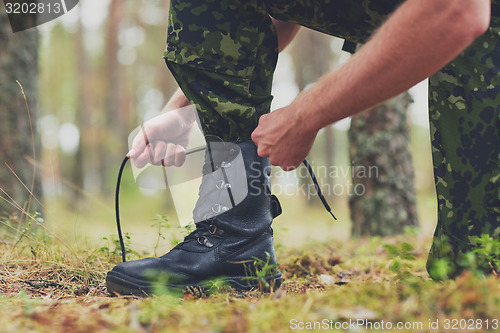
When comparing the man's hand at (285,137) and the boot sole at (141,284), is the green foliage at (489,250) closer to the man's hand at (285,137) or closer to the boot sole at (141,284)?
the man's hand at (285,137)

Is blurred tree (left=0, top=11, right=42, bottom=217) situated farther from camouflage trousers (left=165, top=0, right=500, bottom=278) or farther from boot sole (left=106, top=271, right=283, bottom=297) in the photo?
camouflage trousers (left=165, top=0, right=500, bottom=278)

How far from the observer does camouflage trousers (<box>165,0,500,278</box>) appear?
4.75ft

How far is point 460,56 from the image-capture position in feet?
4.81

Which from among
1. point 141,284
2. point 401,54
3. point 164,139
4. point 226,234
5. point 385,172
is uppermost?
point 401,54

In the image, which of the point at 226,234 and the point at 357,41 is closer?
the point at 226,234

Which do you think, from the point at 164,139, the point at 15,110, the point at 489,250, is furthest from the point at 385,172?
the point at 15,110

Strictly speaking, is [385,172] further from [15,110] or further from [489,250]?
[15,110]

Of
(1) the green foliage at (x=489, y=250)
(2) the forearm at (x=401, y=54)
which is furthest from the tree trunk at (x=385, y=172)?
(2) the forearm at (x=401, y=54)

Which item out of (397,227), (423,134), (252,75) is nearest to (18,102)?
(252,75)

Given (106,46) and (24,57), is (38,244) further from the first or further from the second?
(106,46)

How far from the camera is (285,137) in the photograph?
1368 millimetres

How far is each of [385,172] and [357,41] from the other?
2164mm

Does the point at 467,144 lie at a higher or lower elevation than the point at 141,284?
higher

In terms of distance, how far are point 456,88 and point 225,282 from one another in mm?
1115
